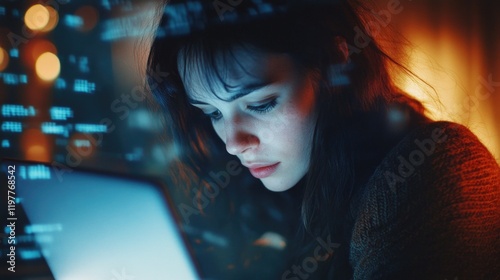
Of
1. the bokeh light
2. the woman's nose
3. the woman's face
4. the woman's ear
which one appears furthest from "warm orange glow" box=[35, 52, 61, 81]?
the woman's ear

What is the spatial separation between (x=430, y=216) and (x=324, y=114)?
0.32m

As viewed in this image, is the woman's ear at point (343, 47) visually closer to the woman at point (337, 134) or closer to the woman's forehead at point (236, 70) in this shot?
the woman at point (337, 134)

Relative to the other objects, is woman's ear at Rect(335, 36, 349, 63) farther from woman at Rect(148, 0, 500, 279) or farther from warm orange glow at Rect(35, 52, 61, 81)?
warm orange glow at Rect(35, 52, 61, 81)

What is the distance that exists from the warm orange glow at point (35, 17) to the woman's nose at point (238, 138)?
0.43 meters

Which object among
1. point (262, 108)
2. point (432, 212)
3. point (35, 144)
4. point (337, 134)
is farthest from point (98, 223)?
point (432, 212)

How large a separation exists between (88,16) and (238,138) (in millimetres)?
408

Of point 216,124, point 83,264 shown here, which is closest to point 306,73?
point 216,124

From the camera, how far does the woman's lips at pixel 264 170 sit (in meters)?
1.06

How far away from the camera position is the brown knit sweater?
30.5 inches

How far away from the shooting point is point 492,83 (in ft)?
3.83

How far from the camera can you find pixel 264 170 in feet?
3.50

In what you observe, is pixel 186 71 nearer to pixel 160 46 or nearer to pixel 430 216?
pixel 160 46

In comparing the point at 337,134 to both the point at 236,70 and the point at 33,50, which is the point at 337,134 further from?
the point at 33,50

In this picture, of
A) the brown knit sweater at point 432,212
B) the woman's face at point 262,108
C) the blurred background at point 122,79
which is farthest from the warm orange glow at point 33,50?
the brown knit sweater at point 432,212
